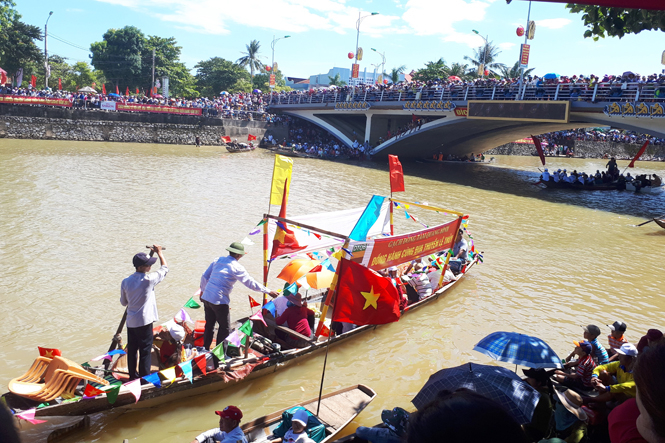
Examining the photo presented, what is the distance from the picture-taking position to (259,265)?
12.4m

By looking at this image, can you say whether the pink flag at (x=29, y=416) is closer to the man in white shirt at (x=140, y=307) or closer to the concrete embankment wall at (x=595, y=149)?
the man in white shirt at (x=140, y=307)

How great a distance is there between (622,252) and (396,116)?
25228 millimetres

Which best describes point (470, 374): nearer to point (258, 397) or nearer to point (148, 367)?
point (258, 397)

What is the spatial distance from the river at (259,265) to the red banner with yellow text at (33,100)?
29.4 ft

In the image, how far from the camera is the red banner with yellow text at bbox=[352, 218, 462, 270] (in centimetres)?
691

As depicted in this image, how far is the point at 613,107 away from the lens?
21922 millimetres

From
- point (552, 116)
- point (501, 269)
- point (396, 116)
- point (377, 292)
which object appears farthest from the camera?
point (396, 116)

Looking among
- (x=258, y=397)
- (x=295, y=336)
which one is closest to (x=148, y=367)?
(x=258, y=397)

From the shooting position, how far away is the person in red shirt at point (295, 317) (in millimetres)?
7762

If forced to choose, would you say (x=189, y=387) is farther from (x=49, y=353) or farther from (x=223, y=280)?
(x=49, y=353)

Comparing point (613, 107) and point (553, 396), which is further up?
point (613, 107)

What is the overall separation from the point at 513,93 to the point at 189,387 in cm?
2555

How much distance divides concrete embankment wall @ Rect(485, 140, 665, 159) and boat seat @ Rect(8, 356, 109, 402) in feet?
175

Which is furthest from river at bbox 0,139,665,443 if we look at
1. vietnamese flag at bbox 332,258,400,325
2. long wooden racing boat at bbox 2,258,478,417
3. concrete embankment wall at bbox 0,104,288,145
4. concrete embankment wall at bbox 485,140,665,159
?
concrete embankment wall at bbox 485,140,665,159
